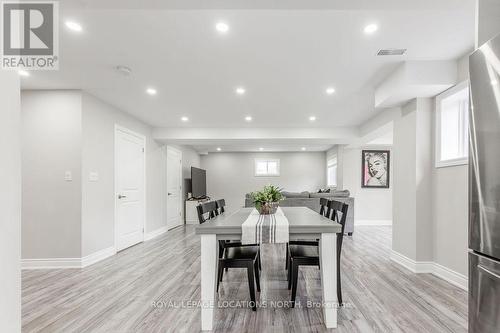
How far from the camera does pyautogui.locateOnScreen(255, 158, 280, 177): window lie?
31.7 ft

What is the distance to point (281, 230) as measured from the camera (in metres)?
2.02

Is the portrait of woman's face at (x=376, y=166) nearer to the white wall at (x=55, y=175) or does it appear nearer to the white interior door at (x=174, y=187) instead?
the white interior door at (x=174, y=187)

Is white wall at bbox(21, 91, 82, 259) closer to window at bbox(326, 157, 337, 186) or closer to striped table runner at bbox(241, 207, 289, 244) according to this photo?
striped table runner at bbox(241, 207, 289, 244)

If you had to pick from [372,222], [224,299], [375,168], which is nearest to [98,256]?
[224,299]

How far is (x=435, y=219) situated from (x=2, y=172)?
13.4ft

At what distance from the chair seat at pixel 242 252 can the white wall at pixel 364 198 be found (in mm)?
5497

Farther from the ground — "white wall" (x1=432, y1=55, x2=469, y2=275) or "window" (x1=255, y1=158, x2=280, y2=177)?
"window" (x1=255, y1=158, x2=280, y2=177)

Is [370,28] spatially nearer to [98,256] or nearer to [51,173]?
[51,173]

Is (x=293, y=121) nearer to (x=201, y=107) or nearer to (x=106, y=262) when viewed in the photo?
(x=201, y=107)

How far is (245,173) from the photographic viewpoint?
31.6ft

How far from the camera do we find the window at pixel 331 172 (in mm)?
8430

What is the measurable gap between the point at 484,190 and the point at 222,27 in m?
2.07

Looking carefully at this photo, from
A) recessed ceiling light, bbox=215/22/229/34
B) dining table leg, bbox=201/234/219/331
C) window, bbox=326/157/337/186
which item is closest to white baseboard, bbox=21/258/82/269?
dining table leg, bbox=201/234/219/331

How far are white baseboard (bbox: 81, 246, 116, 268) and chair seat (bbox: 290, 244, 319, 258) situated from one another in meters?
2.90
